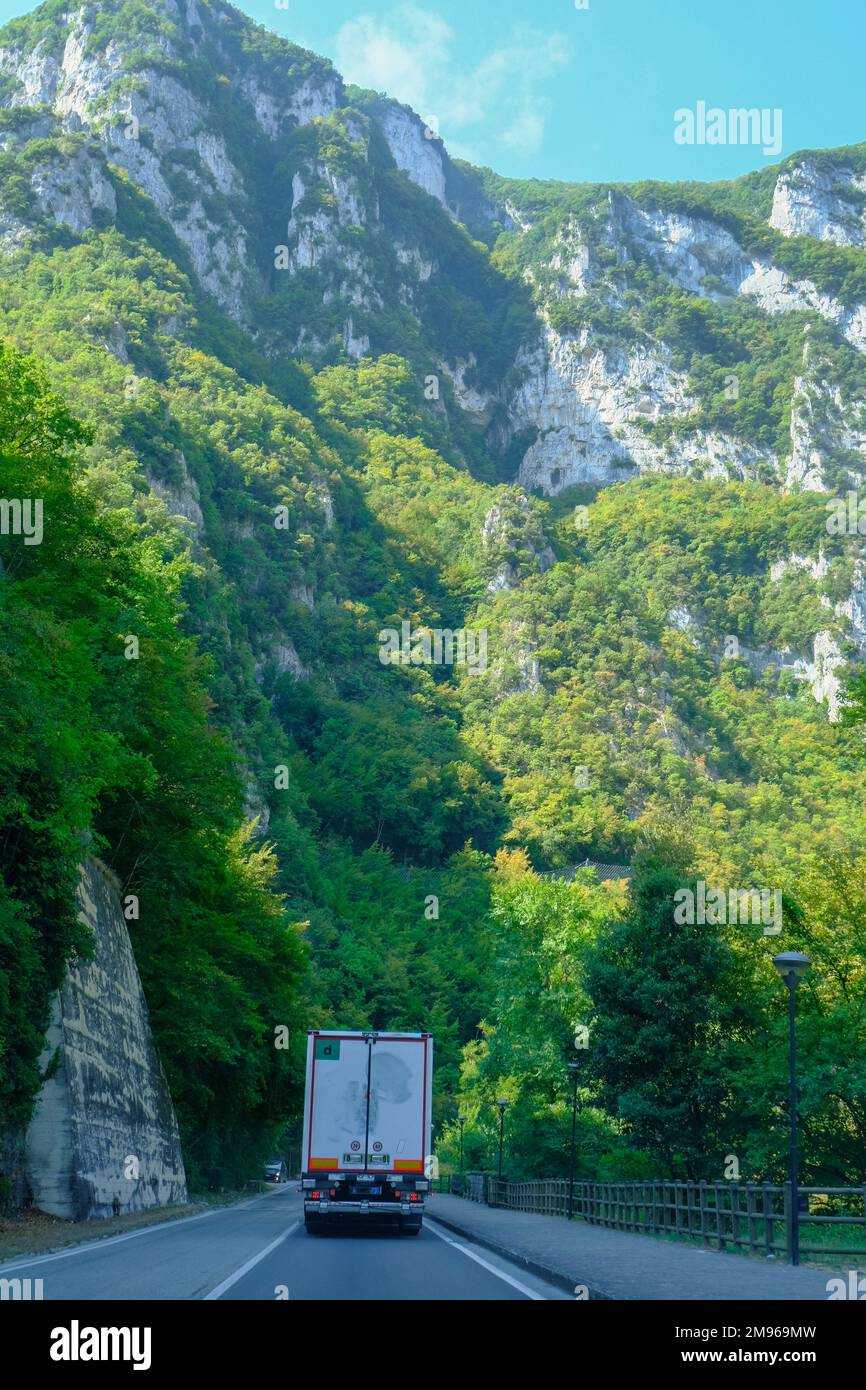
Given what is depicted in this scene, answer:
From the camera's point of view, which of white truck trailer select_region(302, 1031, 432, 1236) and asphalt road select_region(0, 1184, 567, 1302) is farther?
white truck trailer select_region(302, 1031, 432, 1236)

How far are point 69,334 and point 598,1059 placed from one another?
327 ft

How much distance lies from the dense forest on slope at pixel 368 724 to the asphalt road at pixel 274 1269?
4.67m

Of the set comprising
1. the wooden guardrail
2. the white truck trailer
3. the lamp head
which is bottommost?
the wooden guardrail

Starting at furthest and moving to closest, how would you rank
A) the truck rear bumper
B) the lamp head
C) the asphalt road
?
1. the truck rear bumper
2. the lamp head
3. the asphalt road

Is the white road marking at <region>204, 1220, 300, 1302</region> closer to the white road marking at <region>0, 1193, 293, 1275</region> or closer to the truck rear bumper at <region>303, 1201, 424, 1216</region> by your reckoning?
the truck rear bumper at <region>303, 1201, 424, 1216</region>

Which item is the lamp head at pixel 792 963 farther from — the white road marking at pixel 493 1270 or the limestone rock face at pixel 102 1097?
the limestone rock face at pixel 102 1097

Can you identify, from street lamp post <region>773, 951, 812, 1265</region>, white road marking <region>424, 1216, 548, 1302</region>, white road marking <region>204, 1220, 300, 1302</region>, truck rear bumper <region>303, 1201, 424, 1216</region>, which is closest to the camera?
white road marking <region>204, 1220, 300, 1302</region>

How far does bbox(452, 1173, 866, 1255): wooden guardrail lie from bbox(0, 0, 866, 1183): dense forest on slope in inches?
105

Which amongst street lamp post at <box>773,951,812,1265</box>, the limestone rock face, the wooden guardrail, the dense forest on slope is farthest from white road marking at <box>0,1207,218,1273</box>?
street lamp post at <box>773,951,812,1265</box>

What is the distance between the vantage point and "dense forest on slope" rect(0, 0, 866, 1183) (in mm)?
32969

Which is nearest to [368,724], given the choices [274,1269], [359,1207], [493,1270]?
[359,1207]
